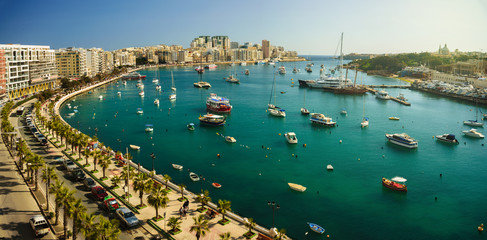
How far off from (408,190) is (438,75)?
120964 millimetres

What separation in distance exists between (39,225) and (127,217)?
536cm

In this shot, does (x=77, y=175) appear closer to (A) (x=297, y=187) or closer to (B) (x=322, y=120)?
(A) (x=297, y=187)

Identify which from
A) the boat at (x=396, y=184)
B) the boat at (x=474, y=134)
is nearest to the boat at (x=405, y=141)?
the boat at (x=474, y=134)

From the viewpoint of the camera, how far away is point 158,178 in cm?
3222

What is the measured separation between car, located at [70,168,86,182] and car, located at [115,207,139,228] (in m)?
8.72

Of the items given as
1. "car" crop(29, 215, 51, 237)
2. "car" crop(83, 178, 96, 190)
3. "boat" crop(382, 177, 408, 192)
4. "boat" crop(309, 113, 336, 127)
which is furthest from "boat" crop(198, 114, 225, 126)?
"car" crop(29, 215, 51, 237)

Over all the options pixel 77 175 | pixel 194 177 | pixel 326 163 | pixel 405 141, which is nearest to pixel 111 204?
pixel 77 175

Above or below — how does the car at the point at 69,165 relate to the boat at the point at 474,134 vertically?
below

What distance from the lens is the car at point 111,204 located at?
24.9 metres

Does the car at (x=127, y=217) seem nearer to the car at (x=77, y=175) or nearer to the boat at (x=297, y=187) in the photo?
the car at (x=77, y=175)

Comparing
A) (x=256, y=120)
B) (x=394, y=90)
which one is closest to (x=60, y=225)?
(x=256, y=120)

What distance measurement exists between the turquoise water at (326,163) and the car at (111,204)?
9.15 metres

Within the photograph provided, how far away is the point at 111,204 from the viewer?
2508 cm

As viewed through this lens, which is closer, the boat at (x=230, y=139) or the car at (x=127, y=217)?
the car at (x=127, y=217)
